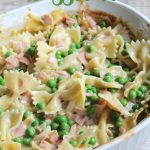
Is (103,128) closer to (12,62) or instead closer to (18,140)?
(18,140)

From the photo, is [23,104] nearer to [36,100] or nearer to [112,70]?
[36,100]

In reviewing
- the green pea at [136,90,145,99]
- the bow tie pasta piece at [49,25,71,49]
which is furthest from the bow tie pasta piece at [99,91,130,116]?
the bow tie pasta piece at [49,25,71,49]

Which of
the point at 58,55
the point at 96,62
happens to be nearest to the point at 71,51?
the point at 58,55

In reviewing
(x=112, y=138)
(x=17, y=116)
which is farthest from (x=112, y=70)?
(x=17, y=116)

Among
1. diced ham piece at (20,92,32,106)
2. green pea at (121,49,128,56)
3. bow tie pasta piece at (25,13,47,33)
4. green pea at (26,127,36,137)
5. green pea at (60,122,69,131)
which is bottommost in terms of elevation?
green pea at (26,127,36,137)

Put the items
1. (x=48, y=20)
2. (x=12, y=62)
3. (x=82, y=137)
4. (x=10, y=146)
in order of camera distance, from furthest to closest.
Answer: (x=48, y=20) < (x=12, y=62) < (x=82, y=137) < (x=10, y=146)

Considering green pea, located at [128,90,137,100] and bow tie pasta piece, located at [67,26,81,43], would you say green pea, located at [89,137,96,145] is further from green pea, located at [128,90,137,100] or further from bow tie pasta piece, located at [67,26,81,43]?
bow tie pasta piece, located at [67,26,81,43]
